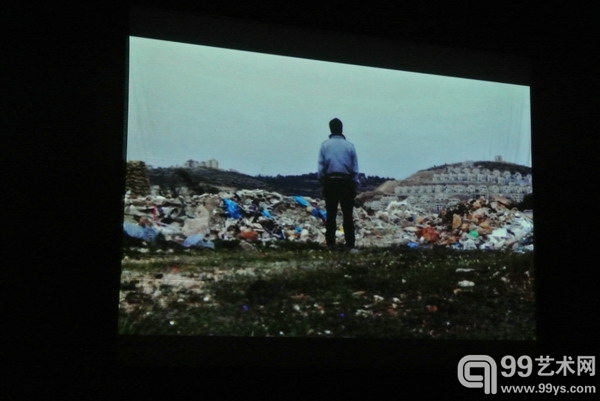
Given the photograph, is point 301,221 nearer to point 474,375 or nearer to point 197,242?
point 197,242

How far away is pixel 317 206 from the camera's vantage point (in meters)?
3.17

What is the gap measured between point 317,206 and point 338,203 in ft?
0.36

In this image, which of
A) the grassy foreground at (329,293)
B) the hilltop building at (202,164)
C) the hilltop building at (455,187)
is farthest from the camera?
the hilltop building at (455,187)

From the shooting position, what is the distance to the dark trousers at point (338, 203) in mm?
3182

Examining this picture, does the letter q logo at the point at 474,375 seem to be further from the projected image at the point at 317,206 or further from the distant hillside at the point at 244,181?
the distant hillside at the point at 244,181

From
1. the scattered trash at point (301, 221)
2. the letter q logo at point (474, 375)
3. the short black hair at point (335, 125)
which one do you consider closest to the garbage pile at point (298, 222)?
the scattered trash at point (301, 221)

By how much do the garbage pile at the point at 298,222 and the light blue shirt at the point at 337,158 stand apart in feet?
0.55

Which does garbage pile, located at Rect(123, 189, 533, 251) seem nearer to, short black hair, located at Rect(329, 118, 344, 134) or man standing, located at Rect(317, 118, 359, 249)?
man standing, located at Rect(317, 118, 359, 249)

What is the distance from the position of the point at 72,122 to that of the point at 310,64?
→ 3.82 ft

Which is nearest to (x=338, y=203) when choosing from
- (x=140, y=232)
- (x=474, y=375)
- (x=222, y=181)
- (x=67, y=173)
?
(x=222, y=181)

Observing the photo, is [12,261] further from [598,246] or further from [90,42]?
[598,246]

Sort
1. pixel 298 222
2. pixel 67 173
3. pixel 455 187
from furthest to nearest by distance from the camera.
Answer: pixel 455 187 < pixel 298 222 < pixel 67 173

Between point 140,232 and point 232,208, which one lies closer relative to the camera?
point 140,232

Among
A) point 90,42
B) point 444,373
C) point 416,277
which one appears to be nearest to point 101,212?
point 90,42
